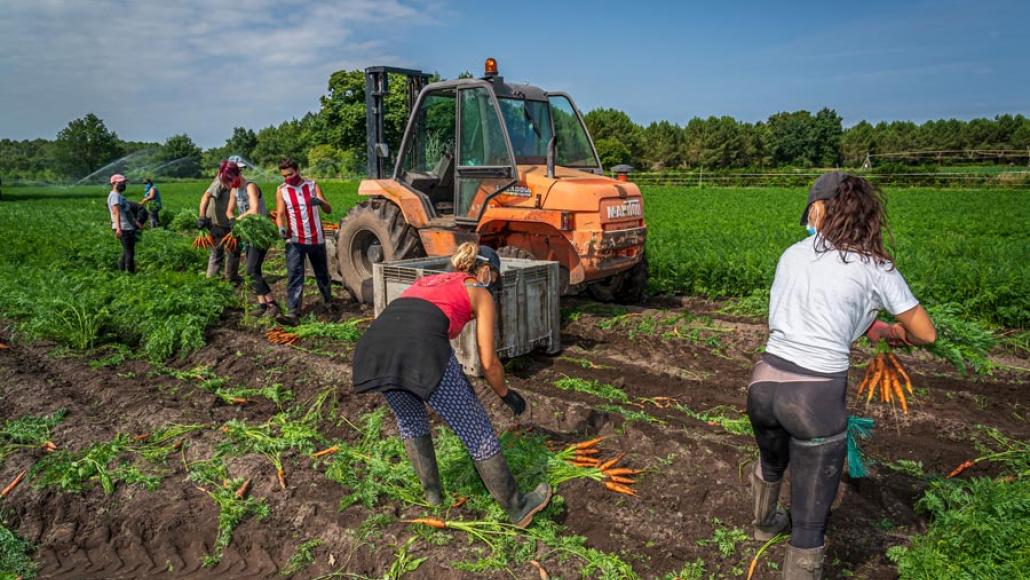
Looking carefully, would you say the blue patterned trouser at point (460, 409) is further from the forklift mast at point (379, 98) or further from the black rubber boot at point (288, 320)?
the forklift mast at point (379, 98)

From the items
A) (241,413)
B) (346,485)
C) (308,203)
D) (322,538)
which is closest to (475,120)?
(308,203)

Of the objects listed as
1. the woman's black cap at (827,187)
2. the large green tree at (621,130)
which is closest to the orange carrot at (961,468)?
the woman's black cap at (827,187)

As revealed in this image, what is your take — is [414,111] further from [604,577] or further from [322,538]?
[604,577]

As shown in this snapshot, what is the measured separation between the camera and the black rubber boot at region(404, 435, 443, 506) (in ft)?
12.7

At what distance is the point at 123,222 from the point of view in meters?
10.8

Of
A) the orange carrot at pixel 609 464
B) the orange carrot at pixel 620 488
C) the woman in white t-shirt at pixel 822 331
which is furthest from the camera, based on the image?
the orange carrot at pixel 609 464

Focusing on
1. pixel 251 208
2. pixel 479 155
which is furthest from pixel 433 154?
pixel 251 208

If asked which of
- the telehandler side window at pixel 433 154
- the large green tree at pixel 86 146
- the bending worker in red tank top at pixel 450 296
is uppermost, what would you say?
the large green tree at pixel 86 146

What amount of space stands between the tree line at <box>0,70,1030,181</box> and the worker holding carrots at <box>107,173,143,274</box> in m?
35.6

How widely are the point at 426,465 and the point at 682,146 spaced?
70663mm

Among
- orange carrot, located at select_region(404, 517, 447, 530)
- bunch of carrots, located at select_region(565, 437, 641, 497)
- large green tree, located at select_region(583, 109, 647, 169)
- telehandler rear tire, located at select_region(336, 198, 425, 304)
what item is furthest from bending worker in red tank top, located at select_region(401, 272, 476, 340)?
large green tree, located at select_region(583, 109, 647, 169)

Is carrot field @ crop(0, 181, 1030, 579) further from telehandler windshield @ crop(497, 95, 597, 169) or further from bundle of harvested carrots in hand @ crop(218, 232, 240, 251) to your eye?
telehandler windshield @ crop(497, 95, 597, 169)

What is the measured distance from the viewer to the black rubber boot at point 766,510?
3.41m

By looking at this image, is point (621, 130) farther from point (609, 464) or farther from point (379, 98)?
point (609, 464)
